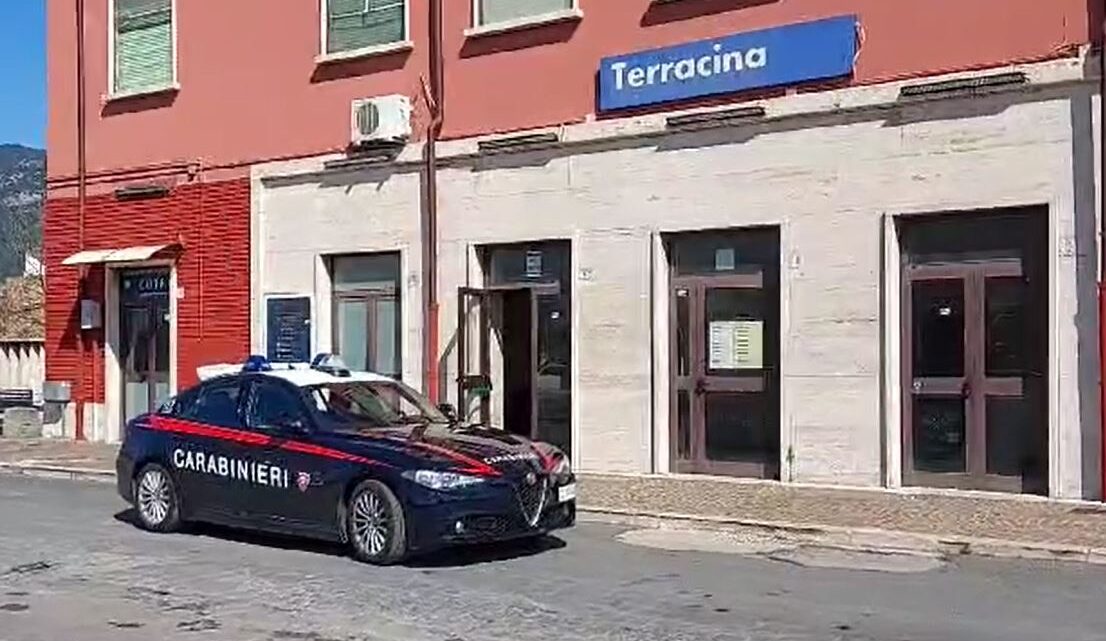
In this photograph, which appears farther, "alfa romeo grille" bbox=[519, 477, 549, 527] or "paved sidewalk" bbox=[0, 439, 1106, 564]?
"paved sidewalk" bbox=[0, 439, 1106, 564]

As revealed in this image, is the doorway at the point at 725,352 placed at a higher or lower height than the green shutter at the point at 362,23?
lower

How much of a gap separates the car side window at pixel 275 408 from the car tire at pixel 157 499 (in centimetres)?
124

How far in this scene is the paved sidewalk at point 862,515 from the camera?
40.4 ft

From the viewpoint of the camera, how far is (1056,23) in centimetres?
1466

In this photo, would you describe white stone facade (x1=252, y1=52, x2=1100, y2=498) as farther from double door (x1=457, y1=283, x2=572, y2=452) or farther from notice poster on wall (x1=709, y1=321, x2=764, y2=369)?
notice poster on wall (x1=709, y1=321, x2=764, y2=369)

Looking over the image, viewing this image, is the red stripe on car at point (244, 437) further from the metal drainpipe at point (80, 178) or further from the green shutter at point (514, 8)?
the metal drainpipe at point (80, 178)

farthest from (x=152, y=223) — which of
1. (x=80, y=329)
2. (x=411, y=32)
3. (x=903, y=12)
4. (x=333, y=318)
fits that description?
(x=903, y=12)

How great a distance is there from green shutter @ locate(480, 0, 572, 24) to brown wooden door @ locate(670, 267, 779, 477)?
3717 mm

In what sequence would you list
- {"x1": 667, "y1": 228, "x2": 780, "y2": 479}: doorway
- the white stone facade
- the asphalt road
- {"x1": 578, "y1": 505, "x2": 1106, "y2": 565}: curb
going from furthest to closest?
{"x1": 667, "y1": 228, "x2": 780, "y2": 479}: doorway
the white stone facade
{"x1": 578, "y1": 505, "x2": 1106, "y2": 565}: curb
the asphalt road

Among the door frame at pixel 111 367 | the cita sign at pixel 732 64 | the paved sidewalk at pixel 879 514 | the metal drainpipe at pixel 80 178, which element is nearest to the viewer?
the paved sidewalk at pixel 879 514

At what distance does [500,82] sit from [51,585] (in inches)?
389

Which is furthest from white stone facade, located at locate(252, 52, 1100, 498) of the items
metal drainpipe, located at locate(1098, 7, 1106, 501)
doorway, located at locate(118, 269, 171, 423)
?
doorway, located at locate(118, 269, 171, 423)

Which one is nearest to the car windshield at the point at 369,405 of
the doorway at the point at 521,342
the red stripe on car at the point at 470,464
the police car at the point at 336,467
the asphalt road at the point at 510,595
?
the police car at the point at 336,467

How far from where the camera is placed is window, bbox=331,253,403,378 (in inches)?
801
